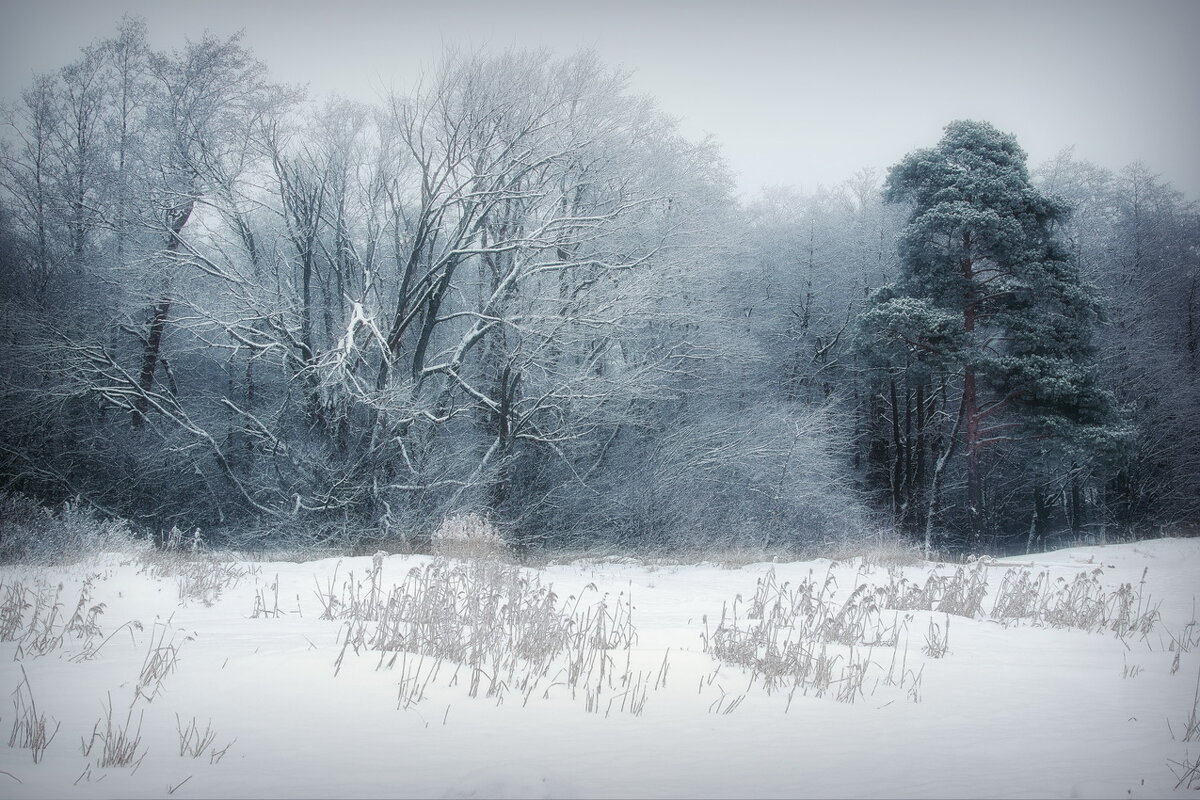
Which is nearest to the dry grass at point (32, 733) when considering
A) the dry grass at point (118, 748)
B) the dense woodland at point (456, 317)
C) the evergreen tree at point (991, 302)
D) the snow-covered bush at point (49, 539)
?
the dry grass at point (118, 748)

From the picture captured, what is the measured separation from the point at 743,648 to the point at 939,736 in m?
1.52

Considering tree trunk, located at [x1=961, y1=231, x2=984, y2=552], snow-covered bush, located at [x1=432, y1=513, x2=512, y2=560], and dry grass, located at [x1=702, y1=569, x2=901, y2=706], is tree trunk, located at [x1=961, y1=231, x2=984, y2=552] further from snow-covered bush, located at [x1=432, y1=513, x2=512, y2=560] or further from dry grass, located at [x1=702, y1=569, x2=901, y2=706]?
dry grass, located at [x1=702, y1=569, x2=901, y2=706]

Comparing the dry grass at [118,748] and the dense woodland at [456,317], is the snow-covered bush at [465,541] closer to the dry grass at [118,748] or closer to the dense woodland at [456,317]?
the dense woodland at [456,317]

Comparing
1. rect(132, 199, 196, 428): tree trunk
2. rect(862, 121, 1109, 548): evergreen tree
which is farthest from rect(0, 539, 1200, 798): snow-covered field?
rect(862, 121, 1109, 548): evergreen tree

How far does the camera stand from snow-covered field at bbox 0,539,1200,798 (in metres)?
3.00

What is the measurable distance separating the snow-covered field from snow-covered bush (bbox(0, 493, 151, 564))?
2922 millimetres

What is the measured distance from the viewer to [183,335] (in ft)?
67.3

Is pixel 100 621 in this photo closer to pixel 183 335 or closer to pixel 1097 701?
pixel 1097 701

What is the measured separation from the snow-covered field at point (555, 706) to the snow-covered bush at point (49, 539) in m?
2.92

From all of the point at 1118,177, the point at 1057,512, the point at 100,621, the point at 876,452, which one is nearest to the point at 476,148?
the point at 100,621

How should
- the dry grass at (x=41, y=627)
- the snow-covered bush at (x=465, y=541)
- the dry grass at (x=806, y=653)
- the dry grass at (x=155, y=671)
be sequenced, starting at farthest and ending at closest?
the snow-covered bush at (x=465, y=541), the dry grass at (x=41, y=627), the dry grass at (x=806, y=653), the dry grass at (x=155, y=671)

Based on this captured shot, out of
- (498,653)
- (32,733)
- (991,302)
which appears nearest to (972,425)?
(991,302)

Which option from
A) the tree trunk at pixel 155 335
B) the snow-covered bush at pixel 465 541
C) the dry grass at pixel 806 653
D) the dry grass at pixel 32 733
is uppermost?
the tree trunk at pixel 155 335

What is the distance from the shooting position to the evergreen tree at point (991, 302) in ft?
62.0
